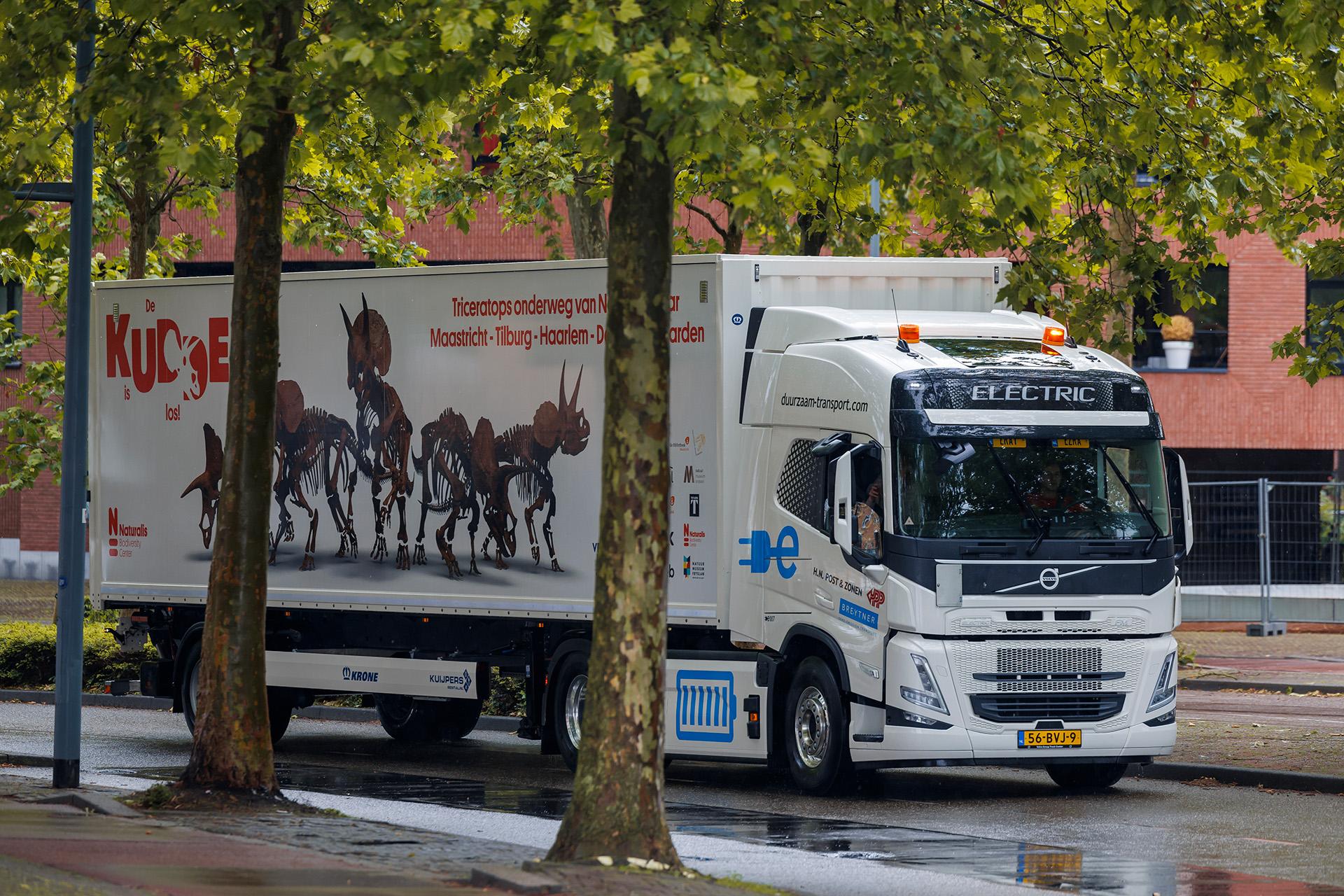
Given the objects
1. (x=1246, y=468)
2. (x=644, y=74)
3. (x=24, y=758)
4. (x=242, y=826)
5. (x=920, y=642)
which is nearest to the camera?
(x=644, y=74)

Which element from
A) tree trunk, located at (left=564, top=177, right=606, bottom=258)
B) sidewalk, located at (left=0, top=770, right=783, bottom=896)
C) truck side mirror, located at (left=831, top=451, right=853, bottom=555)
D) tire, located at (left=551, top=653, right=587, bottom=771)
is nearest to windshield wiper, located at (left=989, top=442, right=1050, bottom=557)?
truck side mirror, located at (left=831, top=451, right=853, bottom=555)

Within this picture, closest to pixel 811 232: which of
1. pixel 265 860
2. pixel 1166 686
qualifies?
pixel 1166 686

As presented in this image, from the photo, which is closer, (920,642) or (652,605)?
(652,605)

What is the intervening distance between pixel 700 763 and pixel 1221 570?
13486 millimetres

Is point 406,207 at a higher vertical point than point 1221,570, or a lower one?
higher

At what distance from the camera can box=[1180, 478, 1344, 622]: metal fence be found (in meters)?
27.1

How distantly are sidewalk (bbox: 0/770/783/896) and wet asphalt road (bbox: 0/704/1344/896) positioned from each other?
1578 mm

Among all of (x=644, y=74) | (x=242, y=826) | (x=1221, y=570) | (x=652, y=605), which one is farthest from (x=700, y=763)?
(x=1221, y=570)

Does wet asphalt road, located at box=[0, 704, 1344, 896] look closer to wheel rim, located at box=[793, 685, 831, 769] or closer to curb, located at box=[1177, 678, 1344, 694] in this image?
wheel rim, located at box=[793, 685, 831, 769]

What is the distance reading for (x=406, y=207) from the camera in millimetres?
23125

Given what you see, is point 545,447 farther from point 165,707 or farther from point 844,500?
point 165,707

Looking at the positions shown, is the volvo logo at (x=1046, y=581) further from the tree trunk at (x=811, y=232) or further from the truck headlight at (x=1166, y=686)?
the tree trunk at (x=811, y=232)

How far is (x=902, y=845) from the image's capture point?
11281 mm

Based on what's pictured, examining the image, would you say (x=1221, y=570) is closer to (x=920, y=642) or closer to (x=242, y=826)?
(x=920, y=642)
